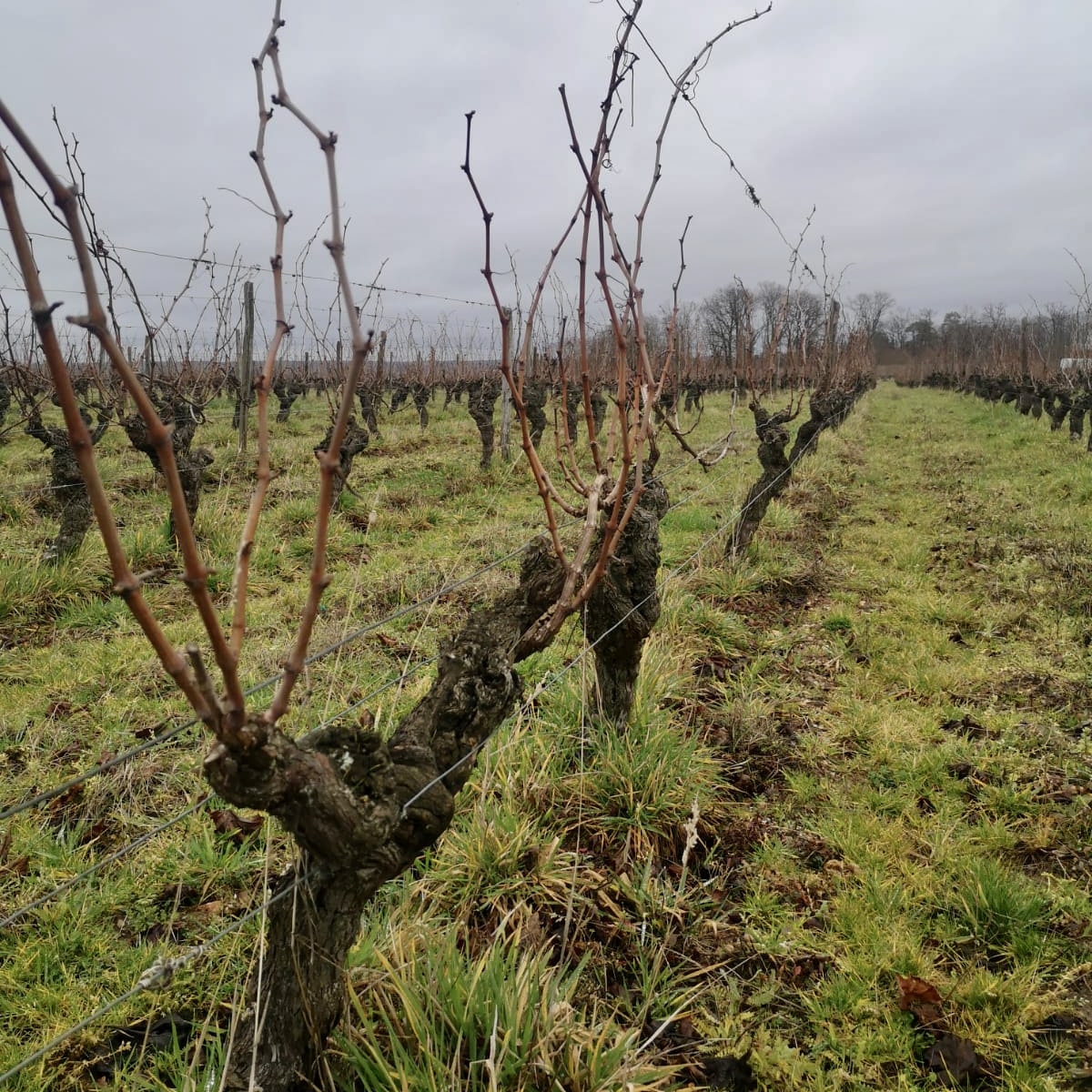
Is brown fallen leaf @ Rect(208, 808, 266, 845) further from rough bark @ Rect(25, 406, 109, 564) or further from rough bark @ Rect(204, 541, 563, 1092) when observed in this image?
rough bark @ Rect(25, 406, 109, 564)

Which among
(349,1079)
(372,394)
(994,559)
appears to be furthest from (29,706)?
(372,394)

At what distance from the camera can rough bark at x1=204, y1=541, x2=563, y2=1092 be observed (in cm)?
132

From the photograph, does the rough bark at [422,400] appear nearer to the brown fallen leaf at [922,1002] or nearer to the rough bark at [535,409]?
the rough bark at [535,409]

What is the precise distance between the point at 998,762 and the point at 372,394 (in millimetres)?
12754

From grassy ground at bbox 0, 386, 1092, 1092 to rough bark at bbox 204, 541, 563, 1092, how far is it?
0.56 ft

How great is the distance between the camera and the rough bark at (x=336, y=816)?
1.32 m

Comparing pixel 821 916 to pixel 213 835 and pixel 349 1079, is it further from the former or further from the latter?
pixel 213 835

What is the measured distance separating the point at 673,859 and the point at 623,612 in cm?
101

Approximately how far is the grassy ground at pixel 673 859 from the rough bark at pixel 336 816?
17 cm

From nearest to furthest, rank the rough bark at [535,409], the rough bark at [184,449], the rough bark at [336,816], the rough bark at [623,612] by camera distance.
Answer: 1. the rough bark at [336,816]
2. the rough bark at [623,612]
3. the rough bark at [184,449]
4. the rough bark at [535,409]

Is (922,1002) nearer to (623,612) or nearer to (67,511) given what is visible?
(623,612)

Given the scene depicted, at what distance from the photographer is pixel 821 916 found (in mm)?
2527

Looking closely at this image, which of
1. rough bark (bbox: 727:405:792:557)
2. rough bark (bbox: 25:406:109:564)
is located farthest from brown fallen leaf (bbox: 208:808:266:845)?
rough bark (bbox: 727:405:792:557)

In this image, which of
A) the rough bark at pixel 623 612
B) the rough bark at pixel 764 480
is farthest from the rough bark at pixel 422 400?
the rough bark at pixel 623 612
